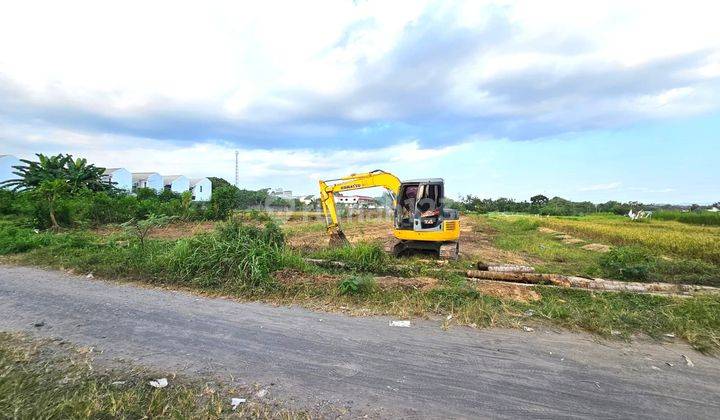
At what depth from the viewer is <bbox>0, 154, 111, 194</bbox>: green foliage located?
2964 centimetres

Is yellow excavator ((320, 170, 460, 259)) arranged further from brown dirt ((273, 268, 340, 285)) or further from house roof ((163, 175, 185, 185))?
house roof ((163, 175, 185, 185))

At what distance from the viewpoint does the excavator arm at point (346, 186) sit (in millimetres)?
11641

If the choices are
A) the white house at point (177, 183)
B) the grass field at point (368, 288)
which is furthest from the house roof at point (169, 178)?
the grass field at point (368, 288)

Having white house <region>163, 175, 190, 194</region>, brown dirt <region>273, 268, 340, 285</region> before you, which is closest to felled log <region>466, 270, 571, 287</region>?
brown dirt <region>273, 268, 340, 285</region>

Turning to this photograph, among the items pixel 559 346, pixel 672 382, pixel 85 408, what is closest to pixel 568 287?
pixel 559 346

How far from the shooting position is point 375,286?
661 centimetres

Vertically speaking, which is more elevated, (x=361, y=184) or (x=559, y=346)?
(x=361, y=184)

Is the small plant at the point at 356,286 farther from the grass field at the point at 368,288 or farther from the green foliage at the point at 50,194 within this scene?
the green foliage at the point at 50,194

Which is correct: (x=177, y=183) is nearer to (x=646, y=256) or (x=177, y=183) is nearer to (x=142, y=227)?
(x=142, y=227)

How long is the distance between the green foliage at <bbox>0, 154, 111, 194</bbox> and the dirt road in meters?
30.1

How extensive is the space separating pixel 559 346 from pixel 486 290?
2.19m

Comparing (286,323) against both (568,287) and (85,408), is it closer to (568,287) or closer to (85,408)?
(85,408)

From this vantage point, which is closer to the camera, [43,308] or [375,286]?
[43,308]

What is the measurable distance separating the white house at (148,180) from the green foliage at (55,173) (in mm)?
17041
